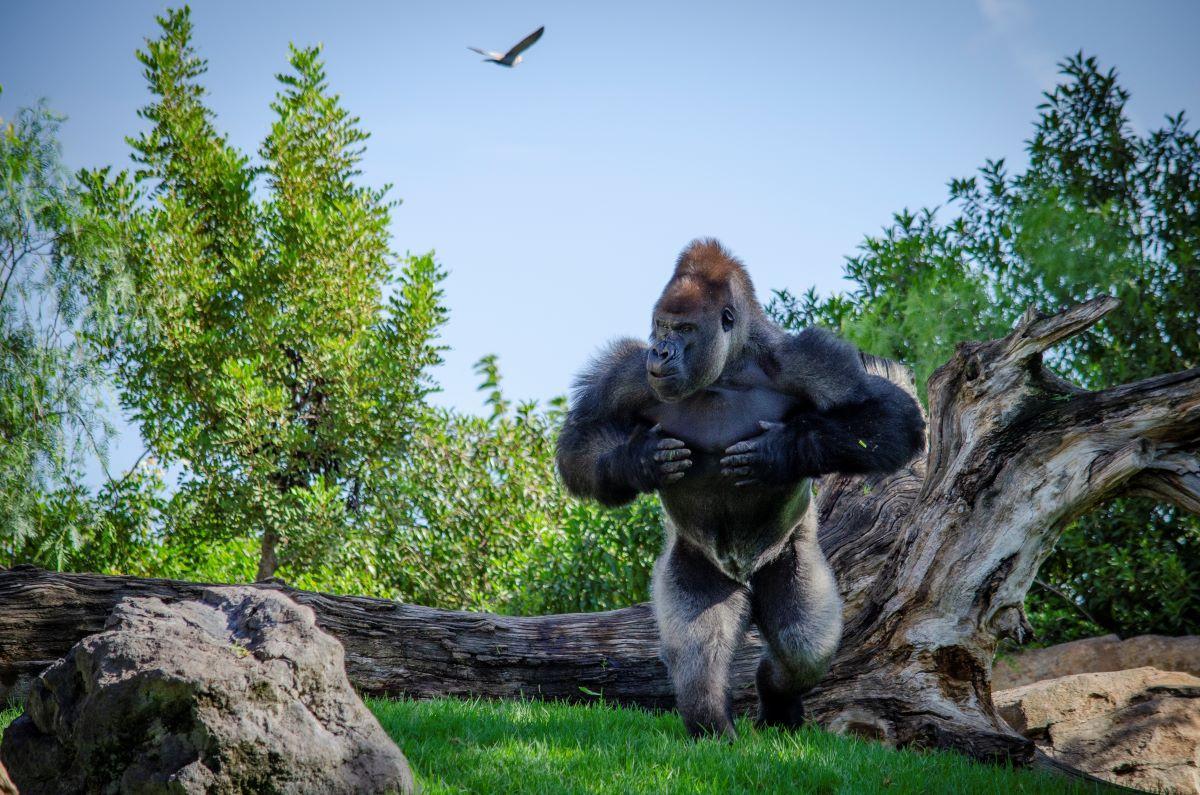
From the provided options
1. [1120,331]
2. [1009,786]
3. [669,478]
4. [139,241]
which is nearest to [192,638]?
[669,478]

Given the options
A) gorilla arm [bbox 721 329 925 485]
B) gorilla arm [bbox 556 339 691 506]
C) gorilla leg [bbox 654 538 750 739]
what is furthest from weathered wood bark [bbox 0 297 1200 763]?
gorilla arm [bbox 556 339 691 506]

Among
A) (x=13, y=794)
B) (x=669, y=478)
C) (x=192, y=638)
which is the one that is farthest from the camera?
(x=669, y=478)

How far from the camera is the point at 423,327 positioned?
10055 mm

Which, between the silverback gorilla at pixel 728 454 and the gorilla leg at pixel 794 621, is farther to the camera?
the gorilla leg at pixel 794 621

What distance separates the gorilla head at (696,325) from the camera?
12.4 ft

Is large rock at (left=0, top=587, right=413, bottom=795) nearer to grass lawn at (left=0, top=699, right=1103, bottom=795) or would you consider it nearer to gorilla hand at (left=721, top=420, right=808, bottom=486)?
grass lawn at (left=0, top=699, right=1103, bottom=795)

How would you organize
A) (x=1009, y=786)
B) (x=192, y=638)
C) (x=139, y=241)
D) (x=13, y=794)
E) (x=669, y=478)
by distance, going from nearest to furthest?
(x=13, y=794)
(x=192, y=638)
(x=1009, y=786)
(x=669, y=478)
(x=139, y=241)

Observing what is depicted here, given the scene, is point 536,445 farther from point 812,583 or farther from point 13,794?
point 13,794

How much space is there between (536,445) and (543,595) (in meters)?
2.71

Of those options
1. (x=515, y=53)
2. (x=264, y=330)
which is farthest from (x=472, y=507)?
(x=515, y=53)

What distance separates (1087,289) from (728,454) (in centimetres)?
453

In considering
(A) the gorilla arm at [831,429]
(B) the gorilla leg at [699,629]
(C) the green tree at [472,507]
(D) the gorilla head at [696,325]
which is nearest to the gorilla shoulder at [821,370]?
(A) the gorilla arm at [831,429]

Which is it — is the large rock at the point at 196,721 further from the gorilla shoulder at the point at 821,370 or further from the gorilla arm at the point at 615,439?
the gorilla shoulder at the point at 821,370

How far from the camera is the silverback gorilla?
3871mm
